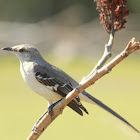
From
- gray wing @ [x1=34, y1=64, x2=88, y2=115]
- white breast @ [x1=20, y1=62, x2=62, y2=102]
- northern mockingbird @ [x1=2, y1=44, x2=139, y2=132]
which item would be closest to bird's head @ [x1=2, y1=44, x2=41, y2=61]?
northern mockingbird @ [x1=2, y1=44, x2=139, y2=132]

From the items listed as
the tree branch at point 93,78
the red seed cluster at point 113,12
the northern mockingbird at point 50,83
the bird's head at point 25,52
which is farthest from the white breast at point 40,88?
the red seed cluster at point 113,12

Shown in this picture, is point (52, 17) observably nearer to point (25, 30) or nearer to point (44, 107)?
point (25, 30)

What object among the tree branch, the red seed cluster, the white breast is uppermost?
the red seed cluster

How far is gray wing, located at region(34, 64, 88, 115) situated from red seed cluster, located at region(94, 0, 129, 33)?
0.88 meters

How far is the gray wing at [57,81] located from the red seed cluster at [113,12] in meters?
0.88

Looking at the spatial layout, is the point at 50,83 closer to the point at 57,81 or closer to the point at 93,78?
the point at 57,81

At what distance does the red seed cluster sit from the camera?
11.8 ft

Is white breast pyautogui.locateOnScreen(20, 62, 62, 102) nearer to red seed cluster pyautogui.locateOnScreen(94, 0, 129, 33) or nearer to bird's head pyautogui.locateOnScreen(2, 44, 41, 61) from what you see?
bird's head pyautogui.locateOnScreen(2, 44, 41, 61)

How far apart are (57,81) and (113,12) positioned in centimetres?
110

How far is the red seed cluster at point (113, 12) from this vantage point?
142 inches

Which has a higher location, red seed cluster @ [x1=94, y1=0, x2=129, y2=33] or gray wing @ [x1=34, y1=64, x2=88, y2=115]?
red seed cluster @ [x1=94, y1=0, x2=129, y2=33]

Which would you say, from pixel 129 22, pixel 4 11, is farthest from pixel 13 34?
pixel 129 22

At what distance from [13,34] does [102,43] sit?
4.02 meters

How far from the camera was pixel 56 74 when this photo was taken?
4.46 m
